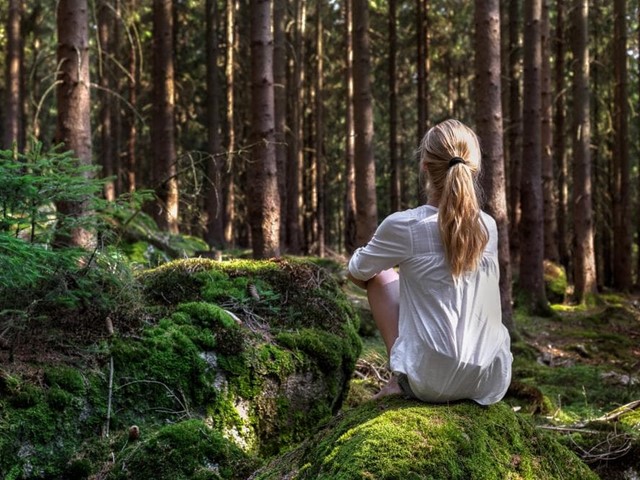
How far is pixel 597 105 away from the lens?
25.1m

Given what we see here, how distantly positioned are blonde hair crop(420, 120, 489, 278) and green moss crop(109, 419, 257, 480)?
1.65 meters

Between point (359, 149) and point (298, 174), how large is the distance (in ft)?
23.0

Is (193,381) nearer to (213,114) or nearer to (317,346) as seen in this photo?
(317,346)

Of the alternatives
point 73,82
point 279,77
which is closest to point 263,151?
point 73,82

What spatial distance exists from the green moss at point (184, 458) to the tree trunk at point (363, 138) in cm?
1004

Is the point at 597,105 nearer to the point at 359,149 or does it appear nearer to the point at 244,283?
the point at 359,149

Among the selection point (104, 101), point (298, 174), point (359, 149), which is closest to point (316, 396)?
point (359, 149)

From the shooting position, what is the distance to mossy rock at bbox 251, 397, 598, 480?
2693 mm

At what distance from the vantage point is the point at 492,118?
9289 mm

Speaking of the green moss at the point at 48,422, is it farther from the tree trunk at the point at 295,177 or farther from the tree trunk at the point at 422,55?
the tree trunk at the point at 422,55

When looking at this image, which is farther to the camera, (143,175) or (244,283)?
(143,175)

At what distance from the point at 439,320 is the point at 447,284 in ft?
0.57

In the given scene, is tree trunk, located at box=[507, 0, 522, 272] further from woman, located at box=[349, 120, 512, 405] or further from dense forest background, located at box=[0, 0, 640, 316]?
woman, located at box=[349, 120, 512, 405]

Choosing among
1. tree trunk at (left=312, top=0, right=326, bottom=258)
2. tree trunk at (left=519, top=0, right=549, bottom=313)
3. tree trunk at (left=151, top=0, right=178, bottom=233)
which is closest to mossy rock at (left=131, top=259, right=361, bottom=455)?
tree trunk at (left=519, top=0, right=549, bottom=313)
